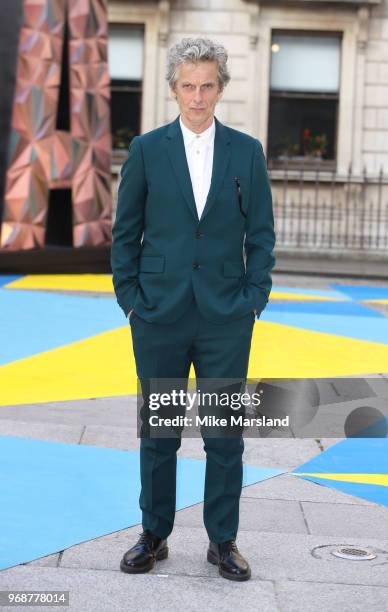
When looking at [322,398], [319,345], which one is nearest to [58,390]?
[322,398]

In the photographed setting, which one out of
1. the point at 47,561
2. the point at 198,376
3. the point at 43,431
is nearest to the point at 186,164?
the point at 198,376

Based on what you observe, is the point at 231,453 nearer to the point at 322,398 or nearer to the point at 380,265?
the point at 322,398

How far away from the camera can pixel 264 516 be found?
15.1 ft

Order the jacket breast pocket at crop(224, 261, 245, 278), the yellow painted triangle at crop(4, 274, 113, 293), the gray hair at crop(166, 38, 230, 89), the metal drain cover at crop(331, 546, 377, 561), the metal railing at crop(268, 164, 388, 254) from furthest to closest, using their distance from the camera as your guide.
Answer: the metal railing at crop(268, 164, 388, 254), the yellow painted triangle at crop(4, 274, 113, 293), the metal drain cover at crop(331, 546, 377, 561), the jacket breast pocket at crop(224, 261, 245, 278), the gray hair at crop(166, 38, 230, 89)

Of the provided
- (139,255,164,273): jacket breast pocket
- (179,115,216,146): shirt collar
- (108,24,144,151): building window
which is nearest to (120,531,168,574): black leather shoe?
(139,255,164,273): jacket breast pocket

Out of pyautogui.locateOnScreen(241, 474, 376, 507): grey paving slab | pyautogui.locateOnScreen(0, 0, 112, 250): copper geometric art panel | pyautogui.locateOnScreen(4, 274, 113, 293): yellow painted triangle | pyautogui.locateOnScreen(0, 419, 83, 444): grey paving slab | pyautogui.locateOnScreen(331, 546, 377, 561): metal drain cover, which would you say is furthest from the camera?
pyautogui.locateOnScreen(0, 0, 112, 250): copper geometric art panel

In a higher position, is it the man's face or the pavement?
the man's face

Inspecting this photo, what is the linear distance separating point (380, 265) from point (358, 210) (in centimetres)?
156

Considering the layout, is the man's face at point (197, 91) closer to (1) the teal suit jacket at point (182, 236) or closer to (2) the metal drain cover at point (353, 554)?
(1) the teal suit jacket at point (182, 236)

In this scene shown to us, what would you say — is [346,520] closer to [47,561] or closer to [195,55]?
[47,561]

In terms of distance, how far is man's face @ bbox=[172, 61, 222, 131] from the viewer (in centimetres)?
380

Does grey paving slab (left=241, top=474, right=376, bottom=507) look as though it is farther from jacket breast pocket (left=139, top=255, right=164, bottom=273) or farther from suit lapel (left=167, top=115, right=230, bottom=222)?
suit lapel (left=167, top=115, right=230, bottom=222)

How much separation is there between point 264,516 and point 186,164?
1584mm

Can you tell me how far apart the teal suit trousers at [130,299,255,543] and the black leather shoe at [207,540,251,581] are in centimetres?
3
